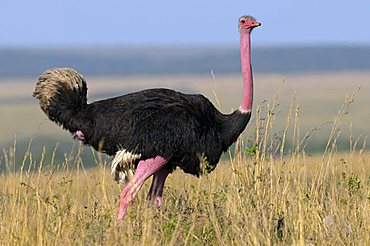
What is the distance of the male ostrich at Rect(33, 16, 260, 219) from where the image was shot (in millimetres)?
8797

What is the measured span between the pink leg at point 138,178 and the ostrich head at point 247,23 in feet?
4.62

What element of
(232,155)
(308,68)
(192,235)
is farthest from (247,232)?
(308,68)

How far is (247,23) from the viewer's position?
9.60 metres

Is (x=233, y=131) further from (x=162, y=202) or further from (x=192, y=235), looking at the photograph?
(x=192, y=235)

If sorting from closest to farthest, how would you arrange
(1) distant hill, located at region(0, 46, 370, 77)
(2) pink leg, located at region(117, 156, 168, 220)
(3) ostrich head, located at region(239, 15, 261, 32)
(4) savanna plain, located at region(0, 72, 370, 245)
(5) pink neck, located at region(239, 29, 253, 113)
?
(4) savanna plain, located at region(0, 72, 370, 245) < (2) pink leg, located at region(117, 156, 168, 220) < (5) pink neck, located at region(239, 29, 253, 113) < (3) ostrich head, located at region(239, 15, 261, 32) < (1) distant hill, located at region(0, 46, 370, 77)

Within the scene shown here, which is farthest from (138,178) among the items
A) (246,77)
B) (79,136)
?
(246,77)

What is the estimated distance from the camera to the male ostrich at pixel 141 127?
880cm

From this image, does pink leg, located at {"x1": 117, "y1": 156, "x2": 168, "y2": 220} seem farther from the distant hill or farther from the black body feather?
the distant hill

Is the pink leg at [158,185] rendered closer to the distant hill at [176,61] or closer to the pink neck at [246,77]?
the pink neck at [246,77]

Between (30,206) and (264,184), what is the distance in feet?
5.72

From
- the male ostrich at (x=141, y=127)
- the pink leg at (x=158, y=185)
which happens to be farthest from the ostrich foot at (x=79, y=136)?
the pink leg at (x=158, y=185)

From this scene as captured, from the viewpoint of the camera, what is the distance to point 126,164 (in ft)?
28.8

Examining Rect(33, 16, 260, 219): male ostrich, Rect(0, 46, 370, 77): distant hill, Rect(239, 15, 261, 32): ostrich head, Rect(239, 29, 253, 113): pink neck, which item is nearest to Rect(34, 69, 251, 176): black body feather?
Rect(33, 16, 260, 219): male ostrich

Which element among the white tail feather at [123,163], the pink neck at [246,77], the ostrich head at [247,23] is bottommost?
the white tail feather at [123,163]
